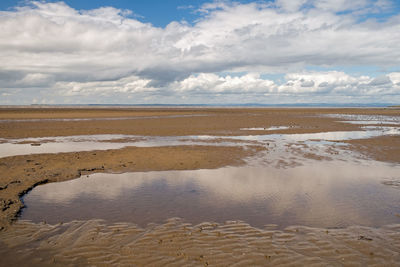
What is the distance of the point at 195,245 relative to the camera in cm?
660

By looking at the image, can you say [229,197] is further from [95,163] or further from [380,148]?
[380,148]

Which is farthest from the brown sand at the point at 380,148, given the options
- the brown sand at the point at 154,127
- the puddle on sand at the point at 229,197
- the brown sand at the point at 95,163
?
the brown sand at the point at 154,127

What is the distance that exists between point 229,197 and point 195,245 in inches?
143

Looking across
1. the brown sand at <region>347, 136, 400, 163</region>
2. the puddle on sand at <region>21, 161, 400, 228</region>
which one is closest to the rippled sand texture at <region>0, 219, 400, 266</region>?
the puddle on sand at <region>21, 161, 400, 228</region>

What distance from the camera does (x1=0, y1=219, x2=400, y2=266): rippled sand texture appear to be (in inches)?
235

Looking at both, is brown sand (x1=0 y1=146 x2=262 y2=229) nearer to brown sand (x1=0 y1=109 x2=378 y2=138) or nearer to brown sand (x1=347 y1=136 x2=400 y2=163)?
brown sand (x1=347 y1=136 x2=400 y2=163)

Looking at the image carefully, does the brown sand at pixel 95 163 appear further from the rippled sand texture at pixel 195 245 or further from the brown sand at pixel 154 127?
the brown sand at pixel 154 127

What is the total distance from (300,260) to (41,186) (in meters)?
10.1

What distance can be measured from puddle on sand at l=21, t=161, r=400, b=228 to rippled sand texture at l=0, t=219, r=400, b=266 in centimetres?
55

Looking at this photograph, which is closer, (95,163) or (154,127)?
(95,163)

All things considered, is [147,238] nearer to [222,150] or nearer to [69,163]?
[69,163]

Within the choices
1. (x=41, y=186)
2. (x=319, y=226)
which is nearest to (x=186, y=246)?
(x=319, y=226)

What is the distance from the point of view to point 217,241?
678 centimetres

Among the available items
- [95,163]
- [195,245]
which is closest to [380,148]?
[195,245]
